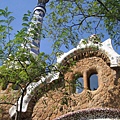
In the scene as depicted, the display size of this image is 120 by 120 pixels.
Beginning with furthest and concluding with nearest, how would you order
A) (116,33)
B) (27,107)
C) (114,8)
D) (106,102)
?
(27,107)
(106,102)
(116,33)
(114,8)

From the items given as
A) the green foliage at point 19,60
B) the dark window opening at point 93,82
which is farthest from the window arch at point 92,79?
the green foliage at point 19,60

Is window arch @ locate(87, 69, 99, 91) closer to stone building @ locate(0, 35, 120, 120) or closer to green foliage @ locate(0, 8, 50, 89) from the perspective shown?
stone building @ locate(0, 35, 120, 120)

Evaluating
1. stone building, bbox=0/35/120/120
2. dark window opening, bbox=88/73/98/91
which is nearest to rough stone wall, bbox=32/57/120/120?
stone building, bbox=0/35/120/120

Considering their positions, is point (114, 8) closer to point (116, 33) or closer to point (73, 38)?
point (116, 33)

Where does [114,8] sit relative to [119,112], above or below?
above

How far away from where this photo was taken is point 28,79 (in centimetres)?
521

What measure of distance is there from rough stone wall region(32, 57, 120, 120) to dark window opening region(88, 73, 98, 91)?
0.63ft

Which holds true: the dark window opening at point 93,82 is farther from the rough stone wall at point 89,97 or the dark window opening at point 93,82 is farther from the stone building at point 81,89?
the rough stone wall at point 89,97

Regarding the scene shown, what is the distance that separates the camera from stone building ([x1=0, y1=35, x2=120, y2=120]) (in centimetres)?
650

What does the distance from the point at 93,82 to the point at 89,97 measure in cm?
83

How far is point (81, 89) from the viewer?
704 cm

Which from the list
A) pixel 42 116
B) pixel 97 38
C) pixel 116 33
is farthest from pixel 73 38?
pixel 42 116

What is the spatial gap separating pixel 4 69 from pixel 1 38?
596 mm

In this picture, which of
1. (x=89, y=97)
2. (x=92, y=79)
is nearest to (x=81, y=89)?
(x=89, y=97)
